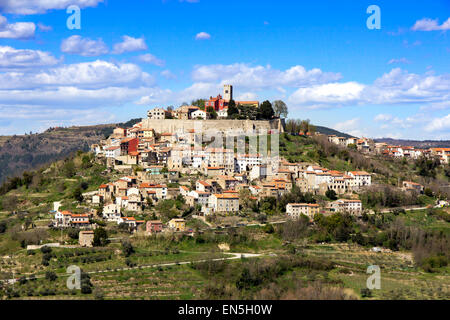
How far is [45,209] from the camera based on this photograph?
125 ft

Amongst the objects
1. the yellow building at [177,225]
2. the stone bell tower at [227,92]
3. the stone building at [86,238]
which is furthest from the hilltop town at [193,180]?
the stone bell tower at [227,92]

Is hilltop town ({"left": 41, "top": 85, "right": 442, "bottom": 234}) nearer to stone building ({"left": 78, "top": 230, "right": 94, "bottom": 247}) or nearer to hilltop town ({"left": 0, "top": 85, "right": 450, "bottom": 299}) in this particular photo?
hilltop town ({"left": 0, "top": 85, "right": 450, "bottom": 299})

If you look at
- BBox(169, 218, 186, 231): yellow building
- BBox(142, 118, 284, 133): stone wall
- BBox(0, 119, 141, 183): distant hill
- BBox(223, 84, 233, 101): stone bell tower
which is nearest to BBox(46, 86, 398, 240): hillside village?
BBox(169, 218, 186, 231): yellow building

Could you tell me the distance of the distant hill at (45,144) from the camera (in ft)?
318

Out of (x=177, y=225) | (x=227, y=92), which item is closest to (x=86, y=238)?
(x=177, y=225)

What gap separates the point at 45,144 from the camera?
106312 millimetres

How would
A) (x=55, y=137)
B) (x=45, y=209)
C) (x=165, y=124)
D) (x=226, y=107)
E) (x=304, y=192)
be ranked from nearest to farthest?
1. (x=45, y=209)
2. (x=304, y=192)
3. (x=165, y=124)
4. (x=226, y=107)
5. (x=55, y=137)

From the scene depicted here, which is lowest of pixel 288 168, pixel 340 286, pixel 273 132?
pixel 340 286

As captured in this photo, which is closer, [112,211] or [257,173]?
[112,211]

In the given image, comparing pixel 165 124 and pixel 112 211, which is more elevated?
pixel 165 124

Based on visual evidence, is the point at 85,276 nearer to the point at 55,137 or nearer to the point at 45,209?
the point at 45,209

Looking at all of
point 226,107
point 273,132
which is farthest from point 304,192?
point 226,107

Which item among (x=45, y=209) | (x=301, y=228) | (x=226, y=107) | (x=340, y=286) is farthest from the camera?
(x=226, y=107)

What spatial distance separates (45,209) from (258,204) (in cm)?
1473
